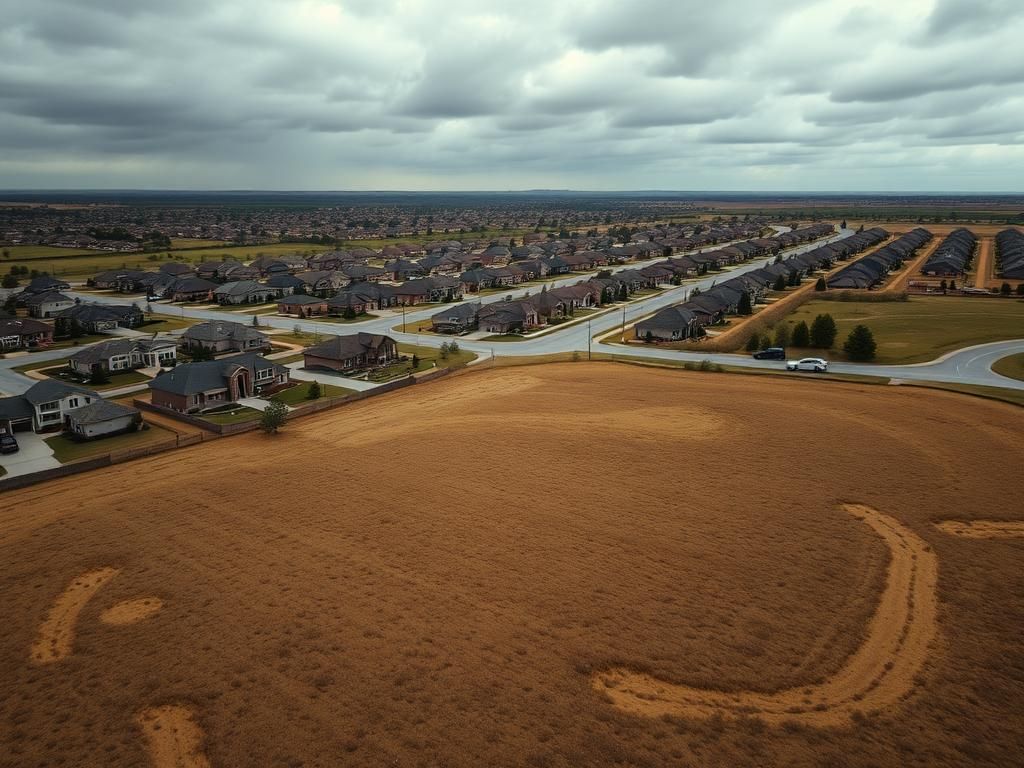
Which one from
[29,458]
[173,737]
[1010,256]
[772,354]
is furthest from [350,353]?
[1010,256]

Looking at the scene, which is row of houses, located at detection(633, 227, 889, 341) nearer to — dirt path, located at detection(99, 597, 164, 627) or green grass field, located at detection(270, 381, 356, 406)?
green grass field, located at detection(270, 381, 356, 406)

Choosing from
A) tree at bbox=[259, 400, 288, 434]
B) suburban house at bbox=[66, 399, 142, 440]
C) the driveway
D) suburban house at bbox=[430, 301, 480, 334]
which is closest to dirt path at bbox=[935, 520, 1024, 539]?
tree at bbox=[259, 400, 288, 434]

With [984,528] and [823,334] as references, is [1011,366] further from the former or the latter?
[984,528]

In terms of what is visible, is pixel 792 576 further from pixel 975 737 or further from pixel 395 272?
pixel 395 272

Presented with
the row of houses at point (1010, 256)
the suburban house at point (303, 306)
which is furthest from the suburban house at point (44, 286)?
the row of houses at point (1010, 256)

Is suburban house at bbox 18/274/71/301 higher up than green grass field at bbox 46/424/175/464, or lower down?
higher up

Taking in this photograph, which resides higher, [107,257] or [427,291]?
[107,257]

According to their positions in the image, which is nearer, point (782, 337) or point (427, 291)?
point (782, 337)

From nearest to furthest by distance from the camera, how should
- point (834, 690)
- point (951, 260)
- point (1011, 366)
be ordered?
point (834, 690) → point (1011, 366) → point (951, 260)
